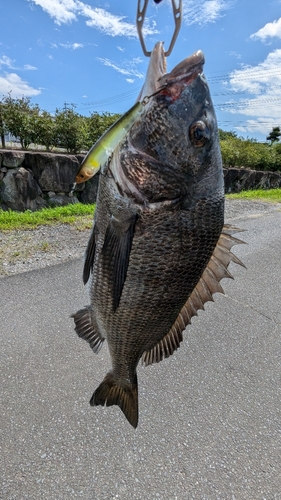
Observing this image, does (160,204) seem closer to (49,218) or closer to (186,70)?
(186,70)

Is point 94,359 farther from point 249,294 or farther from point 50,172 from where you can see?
point 50,172

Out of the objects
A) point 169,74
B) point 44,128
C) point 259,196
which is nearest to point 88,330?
point 169,74

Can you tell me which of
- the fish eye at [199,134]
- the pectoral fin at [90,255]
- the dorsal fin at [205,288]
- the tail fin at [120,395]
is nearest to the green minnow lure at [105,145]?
the fish eye at [199,134]

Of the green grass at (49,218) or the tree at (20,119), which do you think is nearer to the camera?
the green grass at (49,218)

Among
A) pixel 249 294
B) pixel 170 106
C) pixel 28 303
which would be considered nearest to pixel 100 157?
pixel 170 106

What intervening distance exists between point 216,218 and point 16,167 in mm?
6862

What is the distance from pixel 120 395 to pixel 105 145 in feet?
4.22

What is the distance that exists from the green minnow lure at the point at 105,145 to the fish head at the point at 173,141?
0.21 feet

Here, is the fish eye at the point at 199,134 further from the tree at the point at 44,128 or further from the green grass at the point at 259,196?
the green grass at the point at 259,196

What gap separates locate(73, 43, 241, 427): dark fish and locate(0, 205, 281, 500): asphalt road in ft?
4.14

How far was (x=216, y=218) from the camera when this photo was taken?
3.81 ft

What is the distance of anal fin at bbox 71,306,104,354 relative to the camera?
1.57 m

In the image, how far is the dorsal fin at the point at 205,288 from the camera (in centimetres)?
141

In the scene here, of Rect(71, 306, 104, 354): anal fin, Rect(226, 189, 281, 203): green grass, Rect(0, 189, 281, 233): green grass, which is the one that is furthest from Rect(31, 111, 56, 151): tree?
Rect(71, 306, 104, 354): anal fin
